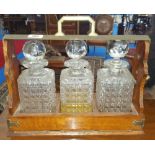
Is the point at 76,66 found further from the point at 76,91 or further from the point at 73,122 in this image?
the point at 73,122

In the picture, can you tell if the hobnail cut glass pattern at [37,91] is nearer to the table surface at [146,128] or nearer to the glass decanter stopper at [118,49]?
the table surface at [146,128]

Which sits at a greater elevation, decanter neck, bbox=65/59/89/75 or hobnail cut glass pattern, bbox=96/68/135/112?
decanter neck, bbox=65/59/89/75

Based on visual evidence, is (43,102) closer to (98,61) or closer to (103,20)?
(98,61)

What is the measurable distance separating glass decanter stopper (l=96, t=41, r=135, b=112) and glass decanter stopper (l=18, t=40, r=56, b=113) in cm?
17

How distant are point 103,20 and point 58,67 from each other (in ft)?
6.39

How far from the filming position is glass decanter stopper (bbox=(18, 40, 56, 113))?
2.40 ft

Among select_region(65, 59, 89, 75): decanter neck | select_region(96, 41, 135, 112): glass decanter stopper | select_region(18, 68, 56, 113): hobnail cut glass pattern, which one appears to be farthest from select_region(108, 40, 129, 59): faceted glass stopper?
select_region(18, 68, 56, 113): hobnail cut glass pattern

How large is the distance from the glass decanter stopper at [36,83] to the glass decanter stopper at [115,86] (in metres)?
0.17

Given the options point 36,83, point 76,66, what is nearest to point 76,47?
point 76,66

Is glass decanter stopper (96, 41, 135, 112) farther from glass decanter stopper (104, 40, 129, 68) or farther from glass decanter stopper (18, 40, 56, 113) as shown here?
glass decanter stopper (18, 40, 56, 113)

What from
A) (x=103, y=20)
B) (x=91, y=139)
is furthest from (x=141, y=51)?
(x=103, y=20)

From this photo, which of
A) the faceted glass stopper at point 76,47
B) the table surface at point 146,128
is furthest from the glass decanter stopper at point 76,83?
the table surface at point 146,128

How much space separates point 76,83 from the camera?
0.75 m

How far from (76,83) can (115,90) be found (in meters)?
0.14
